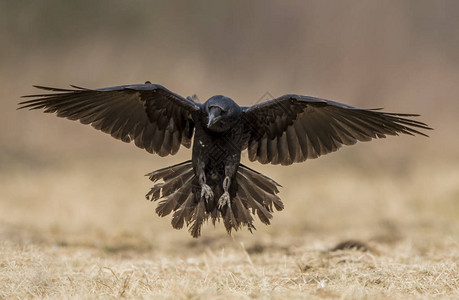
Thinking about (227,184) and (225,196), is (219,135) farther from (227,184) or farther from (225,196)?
(225,196)

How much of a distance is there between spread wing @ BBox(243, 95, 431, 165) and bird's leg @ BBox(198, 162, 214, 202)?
2.00 ft

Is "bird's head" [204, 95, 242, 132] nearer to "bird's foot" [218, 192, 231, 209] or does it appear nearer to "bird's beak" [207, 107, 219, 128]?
"bird's beak" [207, 107, 219, 128]

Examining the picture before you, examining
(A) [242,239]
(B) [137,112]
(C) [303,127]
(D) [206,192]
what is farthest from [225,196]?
(A) [242,239]

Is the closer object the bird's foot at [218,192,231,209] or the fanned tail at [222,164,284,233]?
the bird's foot at [218,192,231,209]

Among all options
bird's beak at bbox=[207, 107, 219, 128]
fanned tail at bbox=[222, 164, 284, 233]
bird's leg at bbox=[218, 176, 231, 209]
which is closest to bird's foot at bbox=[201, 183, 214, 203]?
bird's leg at bbox=[218, 176, 231, 209]

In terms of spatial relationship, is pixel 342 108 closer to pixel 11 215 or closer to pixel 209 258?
pixel 209 258

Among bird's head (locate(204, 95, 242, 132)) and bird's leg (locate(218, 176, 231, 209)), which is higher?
bird's head (locate(204, 95, 242, 132))

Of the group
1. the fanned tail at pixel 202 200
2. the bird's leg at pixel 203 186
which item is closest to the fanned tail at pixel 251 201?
the fanned tail at pixel 202 200

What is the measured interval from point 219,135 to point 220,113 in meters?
0.34

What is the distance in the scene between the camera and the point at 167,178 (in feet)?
20.4

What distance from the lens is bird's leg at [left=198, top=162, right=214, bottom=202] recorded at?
19.6 feet

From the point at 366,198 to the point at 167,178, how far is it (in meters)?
6.53

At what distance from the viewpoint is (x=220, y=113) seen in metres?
5.71

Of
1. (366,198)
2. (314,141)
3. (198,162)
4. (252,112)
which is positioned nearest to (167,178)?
(198,162)
